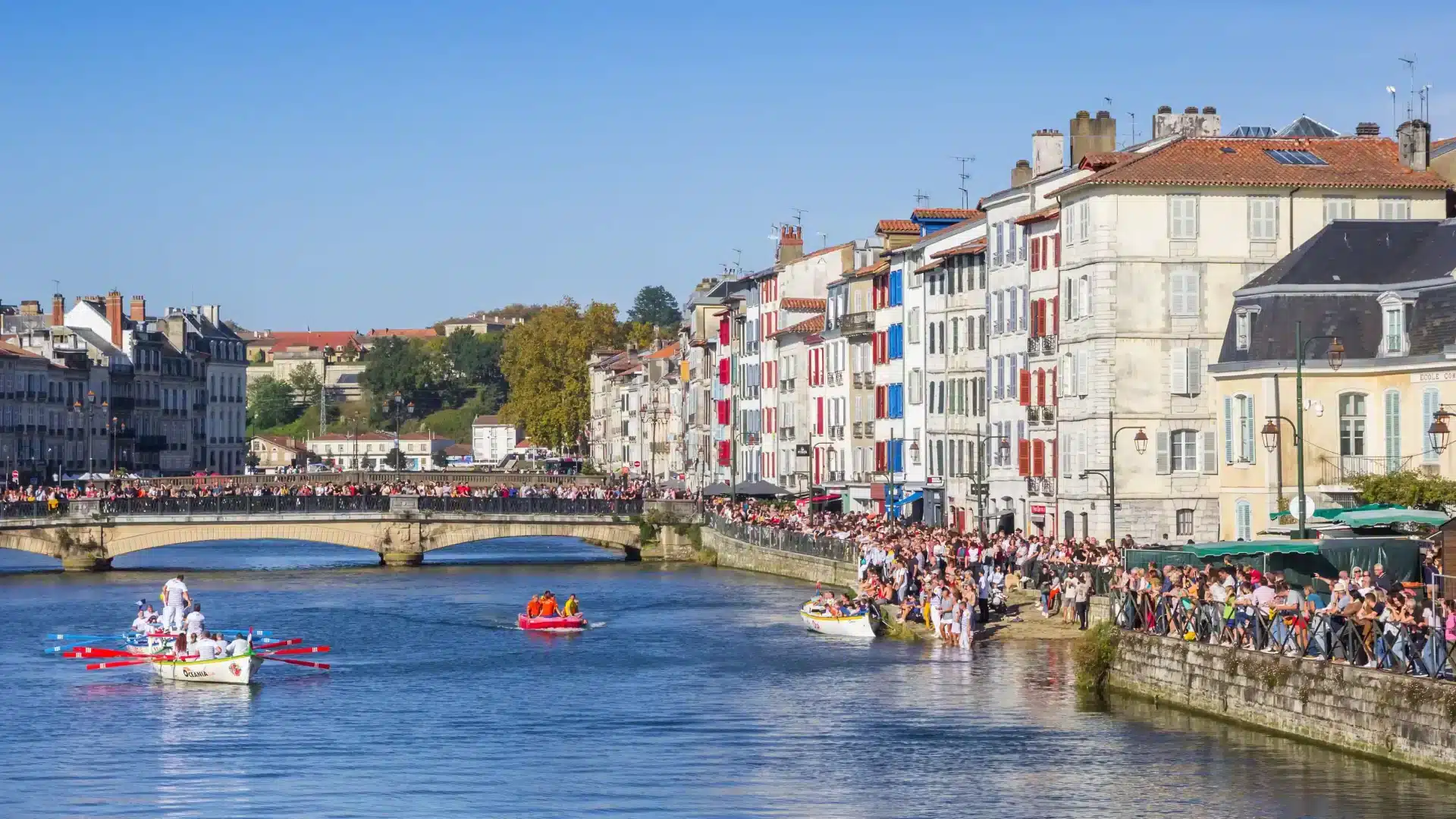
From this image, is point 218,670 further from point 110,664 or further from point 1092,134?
point 1092,134

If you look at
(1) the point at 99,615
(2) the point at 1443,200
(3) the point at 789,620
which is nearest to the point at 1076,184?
(2) the point at 1443,200

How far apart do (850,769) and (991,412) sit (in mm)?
44090

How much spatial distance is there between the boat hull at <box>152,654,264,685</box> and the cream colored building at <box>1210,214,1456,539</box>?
79.6 feet

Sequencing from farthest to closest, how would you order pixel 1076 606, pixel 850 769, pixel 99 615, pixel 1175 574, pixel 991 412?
pixel 991 412, pixel 99 615, pixel 1076 606, pixel 1175 574, pixel 850 769

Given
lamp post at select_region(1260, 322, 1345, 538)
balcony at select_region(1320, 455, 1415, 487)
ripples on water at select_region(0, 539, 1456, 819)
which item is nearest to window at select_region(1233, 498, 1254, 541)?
lamp post at select_region(1260, 322, 1345, 538)

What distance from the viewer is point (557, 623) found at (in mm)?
69938

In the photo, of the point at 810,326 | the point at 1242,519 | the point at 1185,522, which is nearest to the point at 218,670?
the point at 1242,519

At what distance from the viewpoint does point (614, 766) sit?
42.4 m

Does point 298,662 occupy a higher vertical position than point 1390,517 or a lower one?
lower

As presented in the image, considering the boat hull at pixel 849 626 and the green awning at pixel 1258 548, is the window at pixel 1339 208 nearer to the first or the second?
the boat hull at pixel 849 626

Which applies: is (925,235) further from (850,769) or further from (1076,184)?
(850,769)

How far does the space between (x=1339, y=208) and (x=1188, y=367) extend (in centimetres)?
623

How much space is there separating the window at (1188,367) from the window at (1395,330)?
10.5 m

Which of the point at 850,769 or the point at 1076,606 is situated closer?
the point at 850,769
